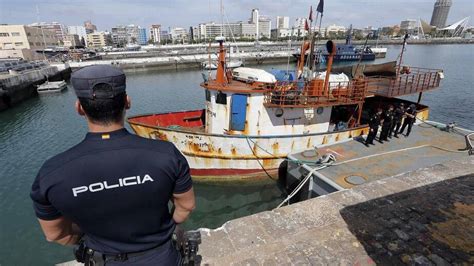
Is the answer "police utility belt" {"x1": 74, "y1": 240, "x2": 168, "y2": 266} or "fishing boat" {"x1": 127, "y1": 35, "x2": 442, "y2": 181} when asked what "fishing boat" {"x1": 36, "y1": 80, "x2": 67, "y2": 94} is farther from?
"police utility belt" {"x1": 74, "y1": 240, "x2": 168, "y2": 266}

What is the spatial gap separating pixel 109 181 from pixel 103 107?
47 cm

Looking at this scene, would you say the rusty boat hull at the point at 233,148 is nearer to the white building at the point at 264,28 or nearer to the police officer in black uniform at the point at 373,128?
the police officer in black uniform at the point at 373,128

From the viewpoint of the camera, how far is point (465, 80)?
111 ft

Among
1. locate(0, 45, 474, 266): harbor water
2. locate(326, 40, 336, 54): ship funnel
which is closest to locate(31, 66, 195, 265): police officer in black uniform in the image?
locate(0, 45, 474, 266): harbor water

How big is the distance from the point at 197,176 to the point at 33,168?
29.3ft

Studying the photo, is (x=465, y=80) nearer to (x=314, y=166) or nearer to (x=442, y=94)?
(x=442, y=94)

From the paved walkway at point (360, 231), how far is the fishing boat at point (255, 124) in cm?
554

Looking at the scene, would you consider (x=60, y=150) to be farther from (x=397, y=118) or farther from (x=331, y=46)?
(x=397, y=118)

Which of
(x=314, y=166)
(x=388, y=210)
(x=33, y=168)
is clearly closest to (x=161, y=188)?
(x=388, y=210)

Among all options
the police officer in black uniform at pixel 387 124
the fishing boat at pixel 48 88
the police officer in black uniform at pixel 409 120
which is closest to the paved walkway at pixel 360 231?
the police officer in black uniform at pixel 387 124

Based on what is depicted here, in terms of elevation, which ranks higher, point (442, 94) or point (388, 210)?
point (388, 210)

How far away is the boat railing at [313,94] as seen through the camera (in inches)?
414

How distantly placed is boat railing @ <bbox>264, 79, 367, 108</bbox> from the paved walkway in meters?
5.62

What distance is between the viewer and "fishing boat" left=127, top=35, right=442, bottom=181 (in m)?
10.5
